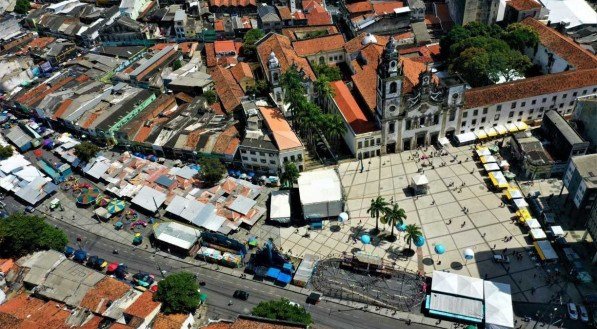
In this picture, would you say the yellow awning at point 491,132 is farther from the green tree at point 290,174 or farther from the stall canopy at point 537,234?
the green tree at point 290,174

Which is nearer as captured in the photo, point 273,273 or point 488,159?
point 273,273

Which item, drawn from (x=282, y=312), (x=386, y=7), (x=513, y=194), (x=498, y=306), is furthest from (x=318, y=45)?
(x=498, y=306)

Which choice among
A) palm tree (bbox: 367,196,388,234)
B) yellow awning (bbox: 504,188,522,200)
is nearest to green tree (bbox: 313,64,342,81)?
palm tree (bbox: 367,196,388,234)

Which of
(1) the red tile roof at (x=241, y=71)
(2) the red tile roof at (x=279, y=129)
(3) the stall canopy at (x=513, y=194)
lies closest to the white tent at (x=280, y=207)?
(2) the red tile roof at (x=279, y=129)

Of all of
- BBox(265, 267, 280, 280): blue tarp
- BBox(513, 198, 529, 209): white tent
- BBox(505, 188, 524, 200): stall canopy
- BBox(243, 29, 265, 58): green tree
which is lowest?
BBox(265, 267, 280, 280): blue tarp

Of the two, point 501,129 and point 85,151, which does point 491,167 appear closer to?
point 501,129

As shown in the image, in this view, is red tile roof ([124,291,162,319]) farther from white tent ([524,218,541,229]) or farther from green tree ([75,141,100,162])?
white tent ([524,218,541,229])
